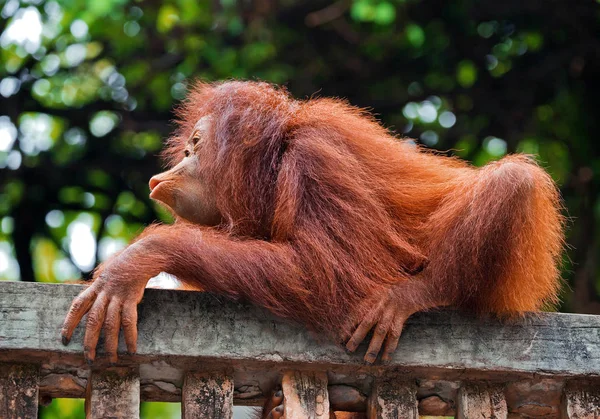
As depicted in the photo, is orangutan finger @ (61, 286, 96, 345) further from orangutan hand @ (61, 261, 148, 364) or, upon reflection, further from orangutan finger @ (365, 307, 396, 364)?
orangutan finger @ (365, 307, 396, 364)

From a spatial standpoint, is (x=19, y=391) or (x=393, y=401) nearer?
(x=19, y=391)

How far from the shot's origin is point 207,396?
291 centimetres

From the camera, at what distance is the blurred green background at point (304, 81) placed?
7.25 metres

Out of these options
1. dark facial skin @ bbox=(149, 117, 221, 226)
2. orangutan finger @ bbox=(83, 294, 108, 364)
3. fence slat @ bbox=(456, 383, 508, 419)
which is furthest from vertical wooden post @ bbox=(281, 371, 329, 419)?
dark facial skin @ bbox=(149, 117, 221, 226)

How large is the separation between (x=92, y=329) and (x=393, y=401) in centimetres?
88

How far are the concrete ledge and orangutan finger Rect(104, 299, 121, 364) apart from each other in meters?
0.04

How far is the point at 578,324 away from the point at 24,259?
5.43 m

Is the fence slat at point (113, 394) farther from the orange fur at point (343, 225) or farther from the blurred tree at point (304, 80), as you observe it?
the blurred tree at point (304, 80)

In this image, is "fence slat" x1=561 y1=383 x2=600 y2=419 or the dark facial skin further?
the dark facial skin

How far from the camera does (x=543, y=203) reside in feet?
11.0

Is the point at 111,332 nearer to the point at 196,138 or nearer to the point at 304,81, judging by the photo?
the point at 196,138

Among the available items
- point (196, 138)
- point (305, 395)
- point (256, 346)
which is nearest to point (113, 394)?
point (256, 346)

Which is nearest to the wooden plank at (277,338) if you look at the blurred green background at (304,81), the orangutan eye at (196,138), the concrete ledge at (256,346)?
the concrete ledge at (256,346)

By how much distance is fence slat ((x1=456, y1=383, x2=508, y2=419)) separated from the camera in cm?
306
